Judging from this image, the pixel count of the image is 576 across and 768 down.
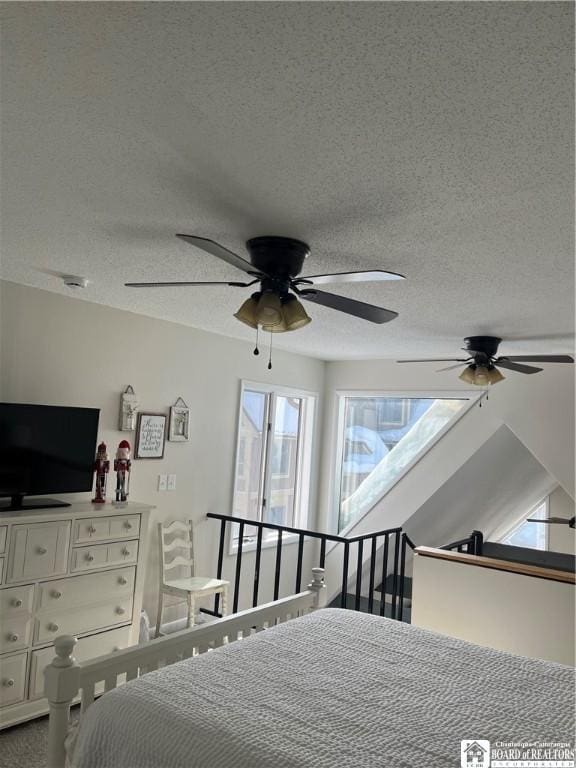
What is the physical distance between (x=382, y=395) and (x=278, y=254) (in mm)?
3802

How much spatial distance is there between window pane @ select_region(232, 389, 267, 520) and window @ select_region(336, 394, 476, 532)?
108 centimetres

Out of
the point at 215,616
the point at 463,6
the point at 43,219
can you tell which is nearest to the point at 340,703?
the point at 463,6

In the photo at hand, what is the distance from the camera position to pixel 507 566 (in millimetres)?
3443

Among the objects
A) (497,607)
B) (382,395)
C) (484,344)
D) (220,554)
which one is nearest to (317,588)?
(497,607)

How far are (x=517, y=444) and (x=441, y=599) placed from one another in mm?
2618

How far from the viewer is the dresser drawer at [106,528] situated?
332 cm

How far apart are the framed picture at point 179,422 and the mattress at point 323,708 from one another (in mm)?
2404

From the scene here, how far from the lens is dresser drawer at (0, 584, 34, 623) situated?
9.71 feet

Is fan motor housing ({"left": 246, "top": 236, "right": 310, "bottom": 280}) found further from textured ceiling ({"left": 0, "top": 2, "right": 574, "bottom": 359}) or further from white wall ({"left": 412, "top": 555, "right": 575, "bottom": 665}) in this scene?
white wall ({"left": 412, "top": 555, "right": 575, "bottom": 665})

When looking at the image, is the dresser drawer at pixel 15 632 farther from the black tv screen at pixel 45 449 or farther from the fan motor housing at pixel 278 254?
the fan motor housing at pixel 278 254

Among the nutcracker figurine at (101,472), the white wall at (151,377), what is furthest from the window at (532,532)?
the nutcracker figurine at (101,472)

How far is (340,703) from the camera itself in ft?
5.95

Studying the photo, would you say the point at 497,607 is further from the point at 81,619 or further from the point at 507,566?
the point at 81,619

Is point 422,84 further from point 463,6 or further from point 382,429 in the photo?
point 382,429
